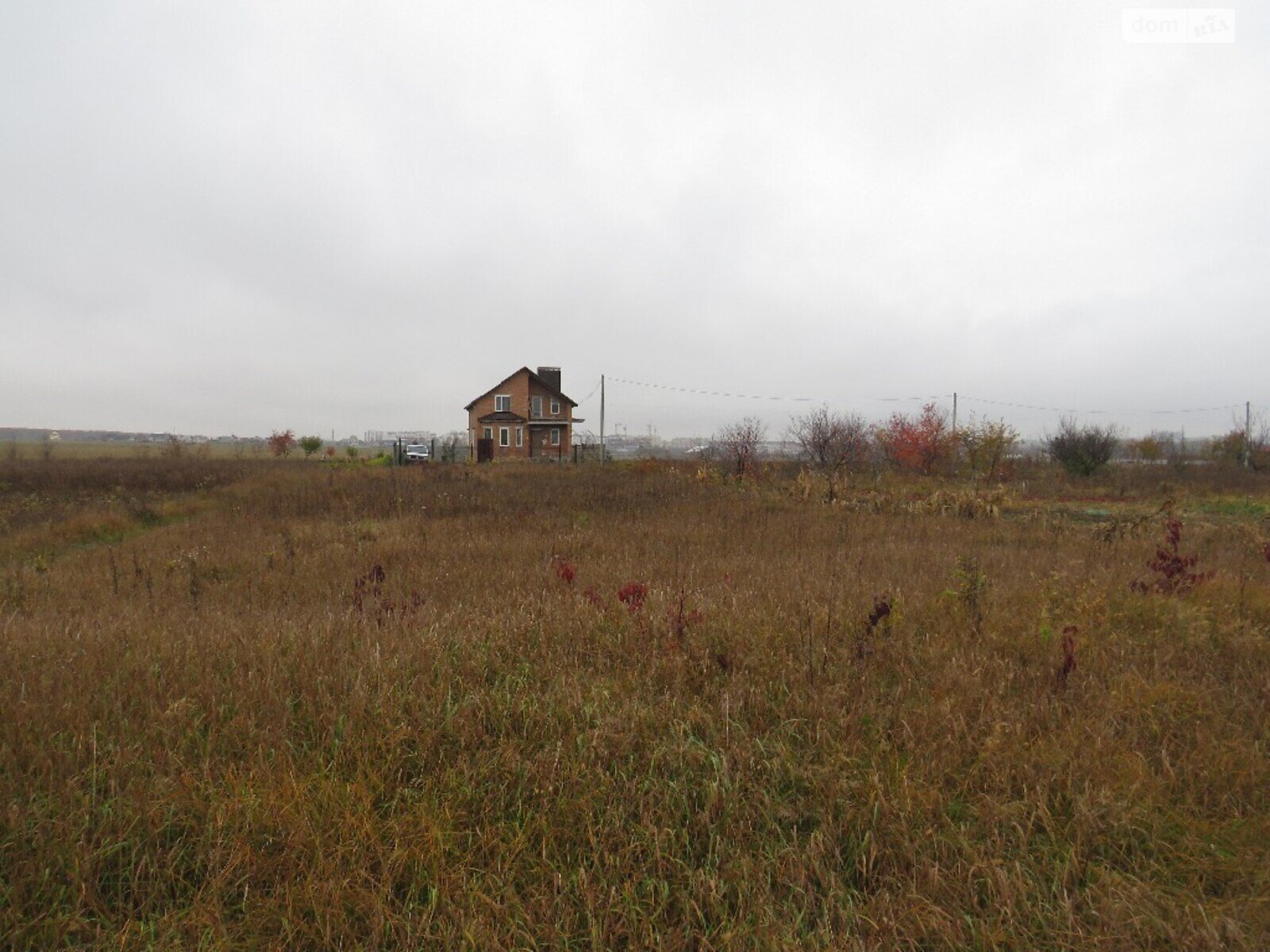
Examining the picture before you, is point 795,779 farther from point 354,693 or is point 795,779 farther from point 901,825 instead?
point 354,693

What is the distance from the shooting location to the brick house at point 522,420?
138ft

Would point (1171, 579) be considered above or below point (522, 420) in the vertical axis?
below

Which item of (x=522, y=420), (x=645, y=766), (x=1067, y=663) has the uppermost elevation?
(x=522, y=420)

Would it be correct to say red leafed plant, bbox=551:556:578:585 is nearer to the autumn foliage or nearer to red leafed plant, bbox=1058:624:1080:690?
red leafed plant, bbox=1058:624:1080:690

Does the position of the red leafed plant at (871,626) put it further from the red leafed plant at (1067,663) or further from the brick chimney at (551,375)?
the brick chimney at (551,375)

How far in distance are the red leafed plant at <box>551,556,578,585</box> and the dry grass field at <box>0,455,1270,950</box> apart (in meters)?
0.18

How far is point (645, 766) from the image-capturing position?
253 centimetres

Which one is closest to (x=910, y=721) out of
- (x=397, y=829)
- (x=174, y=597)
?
(x=397, y=829)

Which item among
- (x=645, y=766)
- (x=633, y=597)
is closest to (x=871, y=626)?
(x=633, y=597)

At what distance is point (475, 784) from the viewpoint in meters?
2.40

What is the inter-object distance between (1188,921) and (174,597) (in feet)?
23.8

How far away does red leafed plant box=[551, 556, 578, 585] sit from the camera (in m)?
5.19

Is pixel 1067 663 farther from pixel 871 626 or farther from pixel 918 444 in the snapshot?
pixel 918 444

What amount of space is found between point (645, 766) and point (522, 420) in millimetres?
40811
